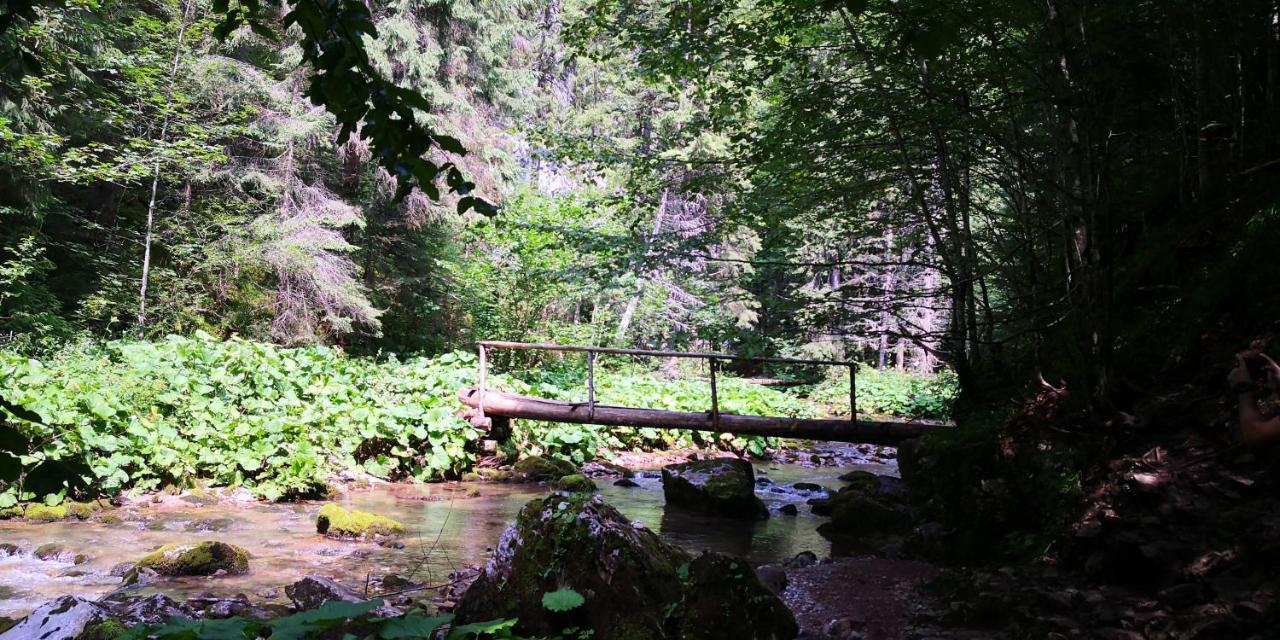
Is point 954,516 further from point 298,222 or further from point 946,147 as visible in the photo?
point 298,222

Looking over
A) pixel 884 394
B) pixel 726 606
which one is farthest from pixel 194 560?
pixel 884 394

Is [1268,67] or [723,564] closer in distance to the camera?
[723,564]

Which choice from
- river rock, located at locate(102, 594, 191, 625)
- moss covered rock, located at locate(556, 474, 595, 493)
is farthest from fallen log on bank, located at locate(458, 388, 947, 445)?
river rock, located at locate(102, 594, 191, 625)

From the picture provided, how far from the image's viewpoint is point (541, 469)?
32.1 ft

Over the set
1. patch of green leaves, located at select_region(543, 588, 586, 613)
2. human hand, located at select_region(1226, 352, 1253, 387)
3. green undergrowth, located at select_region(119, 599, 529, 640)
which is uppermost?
human hand, located at select_region(1226, 352, 1253, 387)

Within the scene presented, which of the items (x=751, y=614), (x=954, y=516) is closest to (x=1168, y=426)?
(x=954, y=516)

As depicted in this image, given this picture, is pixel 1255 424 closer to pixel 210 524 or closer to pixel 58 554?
pixel 58 554

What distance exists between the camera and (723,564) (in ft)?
11.9

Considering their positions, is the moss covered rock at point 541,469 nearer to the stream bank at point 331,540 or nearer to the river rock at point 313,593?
the stream bank at point 331,540

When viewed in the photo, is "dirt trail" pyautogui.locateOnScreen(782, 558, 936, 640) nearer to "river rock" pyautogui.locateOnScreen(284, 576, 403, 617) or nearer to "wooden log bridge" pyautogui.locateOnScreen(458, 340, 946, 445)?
"river rock" pyautogui.locateOnScreen(284, 576, 403, 617)

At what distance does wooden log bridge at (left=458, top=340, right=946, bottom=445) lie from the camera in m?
8.62

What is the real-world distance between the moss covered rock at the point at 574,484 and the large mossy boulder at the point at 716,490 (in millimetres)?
926

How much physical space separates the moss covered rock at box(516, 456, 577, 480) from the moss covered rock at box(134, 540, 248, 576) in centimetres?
448

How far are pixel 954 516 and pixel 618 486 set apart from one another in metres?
4.90
